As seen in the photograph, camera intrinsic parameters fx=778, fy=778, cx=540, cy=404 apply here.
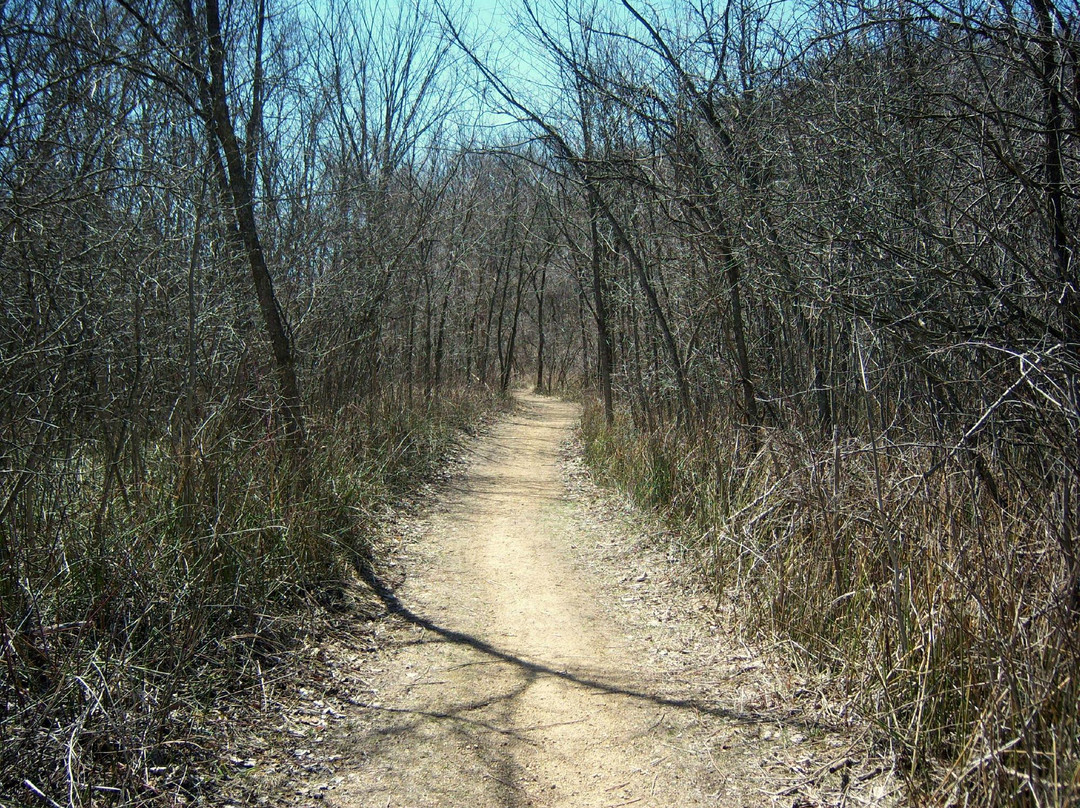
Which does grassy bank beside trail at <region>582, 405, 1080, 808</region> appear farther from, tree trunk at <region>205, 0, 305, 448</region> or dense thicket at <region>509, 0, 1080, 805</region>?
tree trunk at <region>205, 0, 305, 448</region>

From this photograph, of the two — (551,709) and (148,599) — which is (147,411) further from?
(551,709)

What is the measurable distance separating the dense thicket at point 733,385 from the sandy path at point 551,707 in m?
0.57

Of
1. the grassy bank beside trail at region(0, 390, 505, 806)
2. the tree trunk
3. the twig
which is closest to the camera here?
the twig

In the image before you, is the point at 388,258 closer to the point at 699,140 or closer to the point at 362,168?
the point at 362,168

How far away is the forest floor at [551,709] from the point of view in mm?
3531

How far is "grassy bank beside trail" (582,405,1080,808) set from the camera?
288 cm

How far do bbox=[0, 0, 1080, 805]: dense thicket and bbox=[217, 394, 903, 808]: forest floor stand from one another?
31cm

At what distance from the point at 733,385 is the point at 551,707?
4.18 metres

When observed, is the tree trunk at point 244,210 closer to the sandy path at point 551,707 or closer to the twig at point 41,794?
the sandy path at point 551,707

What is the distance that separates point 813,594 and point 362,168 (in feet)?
31.5

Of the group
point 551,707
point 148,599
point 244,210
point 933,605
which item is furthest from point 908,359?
point 244,210

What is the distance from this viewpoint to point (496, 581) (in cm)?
651

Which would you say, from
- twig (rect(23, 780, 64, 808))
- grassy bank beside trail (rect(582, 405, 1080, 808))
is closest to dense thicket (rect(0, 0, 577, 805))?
twig (rect(23, 780, 64, 808))

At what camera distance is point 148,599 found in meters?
4.01
